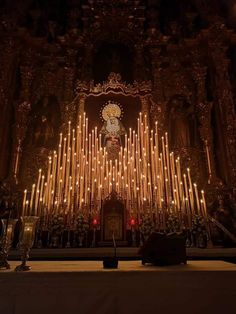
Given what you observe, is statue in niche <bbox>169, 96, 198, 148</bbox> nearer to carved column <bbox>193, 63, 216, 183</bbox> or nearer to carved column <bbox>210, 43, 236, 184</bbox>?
carved column <bbox>193, 63, 216, 183</bbox>

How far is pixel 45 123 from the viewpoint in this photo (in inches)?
366

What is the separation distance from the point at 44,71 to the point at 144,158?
16.8ft

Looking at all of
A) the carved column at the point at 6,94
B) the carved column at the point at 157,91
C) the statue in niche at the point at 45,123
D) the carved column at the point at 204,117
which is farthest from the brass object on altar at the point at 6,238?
the carved column at the point at 157,91

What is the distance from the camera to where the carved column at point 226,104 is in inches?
324

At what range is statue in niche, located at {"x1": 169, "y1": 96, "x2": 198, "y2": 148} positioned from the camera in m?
9.01

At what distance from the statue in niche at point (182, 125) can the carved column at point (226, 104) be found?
0.91 m

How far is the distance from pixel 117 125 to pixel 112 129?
252 millimetres

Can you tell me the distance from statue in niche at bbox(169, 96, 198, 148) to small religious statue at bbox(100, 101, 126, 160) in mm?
1692

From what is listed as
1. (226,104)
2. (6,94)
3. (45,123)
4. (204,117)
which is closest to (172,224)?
(204,117)

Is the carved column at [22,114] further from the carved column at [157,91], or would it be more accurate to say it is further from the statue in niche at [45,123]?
the carved column at [157,91]

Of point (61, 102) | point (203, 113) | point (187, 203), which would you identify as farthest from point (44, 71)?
point (187, 203)

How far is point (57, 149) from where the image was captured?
8.80 metres

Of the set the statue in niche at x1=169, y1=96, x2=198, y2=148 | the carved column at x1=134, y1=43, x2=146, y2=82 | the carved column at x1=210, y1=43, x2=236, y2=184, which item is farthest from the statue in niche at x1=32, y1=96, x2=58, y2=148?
the carved column at x1=210, y1=43, x2=236, y2=184
